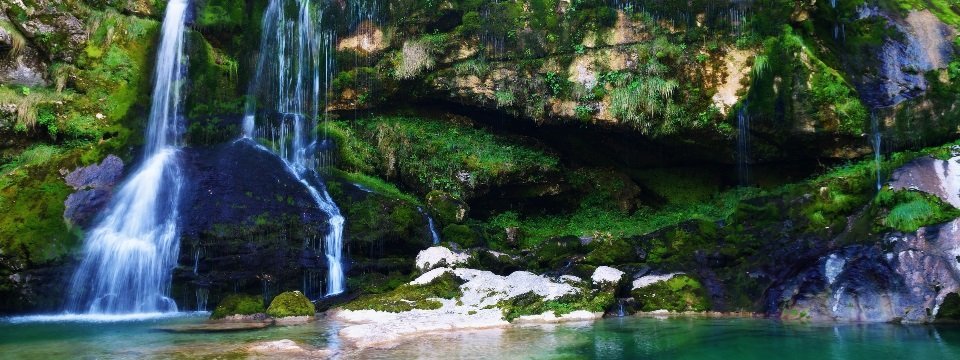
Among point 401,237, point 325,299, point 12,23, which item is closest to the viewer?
point 325,299

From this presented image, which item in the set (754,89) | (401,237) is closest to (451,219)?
(401,237)

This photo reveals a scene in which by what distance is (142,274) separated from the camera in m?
13.4

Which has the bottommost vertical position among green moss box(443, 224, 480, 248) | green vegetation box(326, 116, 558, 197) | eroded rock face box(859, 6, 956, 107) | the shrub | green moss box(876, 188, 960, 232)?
green moss box(443, 224, 480, 248)

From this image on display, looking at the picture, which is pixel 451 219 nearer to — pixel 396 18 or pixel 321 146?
pixel 321 146

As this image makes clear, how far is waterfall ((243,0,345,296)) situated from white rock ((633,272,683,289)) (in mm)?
9692

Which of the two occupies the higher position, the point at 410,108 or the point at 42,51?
the point at 42,51

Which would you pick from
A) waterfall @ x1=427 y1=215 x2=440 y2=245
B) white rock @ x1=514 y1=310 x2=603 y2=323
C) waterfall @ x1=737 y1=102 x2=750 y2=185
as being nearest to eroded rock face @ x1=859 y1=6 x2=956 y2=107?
waterfall @ x1=737 y1=102 x2=750 y2=185

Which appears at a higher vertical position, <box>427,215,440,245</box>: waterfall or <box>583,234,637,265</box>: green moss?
<box>427,215,440,245</box>: waterfall

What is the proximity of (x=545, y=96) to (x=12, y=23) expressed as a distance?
1402 centimetres

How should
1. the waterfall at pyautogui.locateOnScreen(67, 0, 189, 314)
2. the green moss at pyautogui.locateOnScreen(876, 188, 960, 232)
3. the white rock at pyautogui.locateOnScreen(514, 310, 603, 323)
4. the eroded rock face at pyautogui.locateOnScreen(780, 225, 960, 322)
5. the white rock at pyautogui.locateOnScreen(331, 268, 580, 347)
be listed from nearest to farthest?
the white rock at pyautogui.locateOnScreen(331, 268, 580, 347)
the eroded rock face at pyautogui.locateOnScreen(780, 225, 960, 322)
the green moss at pyautogui.locateOnScreen(876, 188, 960, 232)
the white rock at pyautogui.locateOnScreen(514, 310, 603, 323)
the waterfall at pyautogui.locateOnScreen(67, 0, 189, 314)

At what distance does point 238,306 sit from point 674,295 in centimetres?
820

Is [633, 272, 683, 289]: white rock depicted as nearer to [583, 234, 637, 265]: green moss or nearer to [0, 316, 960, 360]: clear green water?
[583, 234, 637, 265]: green moss

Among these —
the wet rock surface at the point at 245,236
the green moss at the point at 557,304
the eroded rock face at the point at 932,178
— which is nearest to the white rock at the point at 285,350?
the green moss at the point at 557,304

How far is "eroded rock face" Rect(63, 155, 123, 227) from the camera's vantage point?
14.2 meters
